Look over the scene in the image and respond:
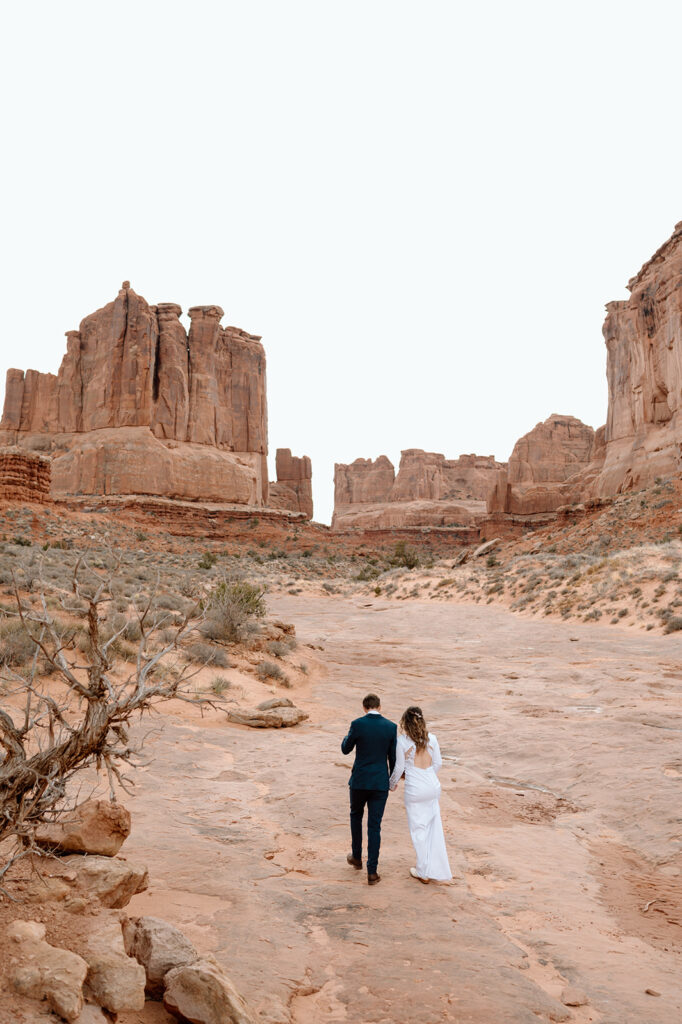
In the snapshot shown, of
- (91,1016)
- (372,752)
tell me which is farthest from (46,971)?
(372,752)

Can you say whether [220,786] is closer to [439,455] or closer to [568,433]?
[568,433]

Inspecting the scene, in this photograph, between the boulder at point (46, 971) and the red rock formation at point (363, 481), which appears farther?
the red rock formation at point (363, 481)

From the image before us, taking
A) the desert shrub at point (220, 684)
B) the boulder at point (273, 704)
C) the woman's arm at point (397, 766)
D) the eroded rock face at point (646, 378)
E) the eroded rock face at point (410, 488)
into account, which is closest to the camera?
the woman's arm at point (397, 766)

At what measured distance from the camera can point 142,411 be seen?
5116 centimetres

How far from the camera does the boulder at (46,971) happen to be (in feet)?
8.27

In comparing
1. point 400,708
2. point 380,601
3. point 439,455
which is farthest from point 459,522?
point 400,708

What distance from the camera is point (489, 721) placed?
29.9 ft

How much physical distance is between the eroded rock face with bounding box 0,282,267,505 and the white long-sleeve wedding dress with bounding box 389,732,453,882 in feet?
148

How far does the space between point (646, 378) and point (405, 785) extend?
4627cm

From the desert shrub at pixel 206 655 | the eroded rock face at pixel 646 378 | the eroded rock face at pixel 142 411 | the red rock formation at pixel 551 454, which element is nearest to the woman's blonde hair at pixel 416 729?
the desert shrub at pixel 206 655

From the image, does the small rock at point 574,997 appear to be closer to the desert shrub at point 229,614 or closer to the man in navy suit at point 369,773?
the man in navy suit at point 369,773

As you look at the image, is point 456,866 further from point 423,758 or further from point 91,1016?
point 91,1016

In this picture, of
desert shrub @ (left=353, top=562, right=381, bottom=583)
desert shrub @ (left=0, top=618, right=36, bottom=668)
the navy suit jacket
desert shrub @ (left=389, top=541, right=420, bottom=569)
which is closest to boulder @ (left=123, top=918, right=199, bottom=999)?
the navy suit jacket

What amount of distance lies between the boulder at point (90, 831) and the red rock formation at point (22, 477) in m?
33.9
